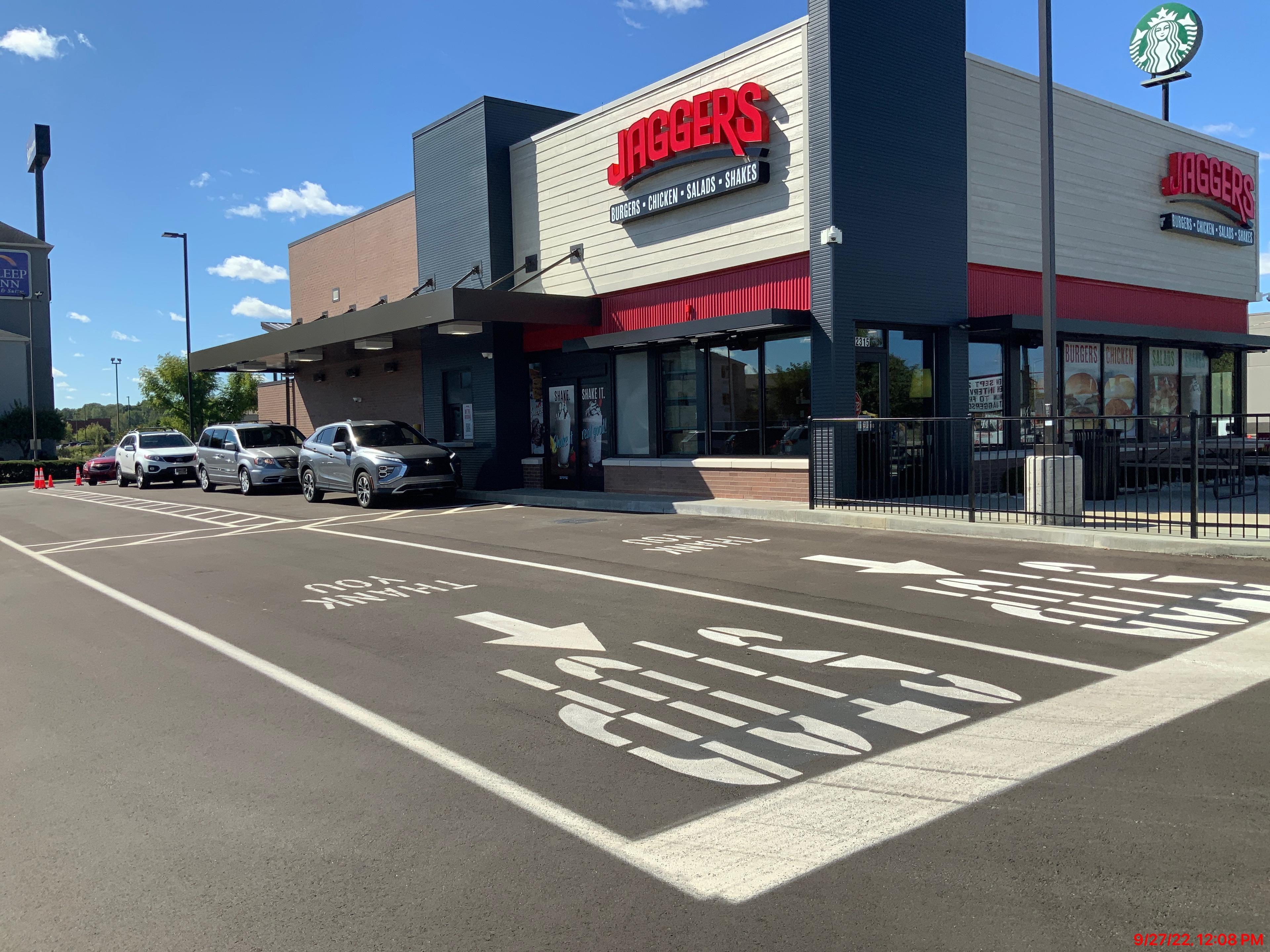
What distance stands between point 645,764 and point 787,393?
1310cm

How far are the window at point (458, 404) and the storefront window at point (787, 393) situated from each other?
27.9 ft

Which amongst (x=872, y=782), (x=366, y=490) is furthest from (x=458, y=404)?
(x=872, y=782)

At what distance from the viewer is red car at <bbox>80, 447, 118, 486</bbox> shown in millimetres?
33469

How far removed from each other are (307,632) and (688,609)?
313 cm

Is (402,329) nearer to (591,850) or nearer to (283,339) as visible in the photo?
(283,339)

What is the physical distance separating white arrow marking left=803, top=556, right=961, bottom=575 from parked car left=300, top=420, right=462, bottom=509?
10195 mm

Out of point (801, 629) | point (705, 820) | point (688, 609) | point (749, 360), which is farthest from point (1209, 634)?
point (749, 360)

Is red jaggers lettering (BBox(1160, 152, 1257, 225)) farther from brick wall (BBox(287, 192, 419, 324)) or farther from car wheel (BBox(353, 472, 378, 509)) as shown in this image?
car wheel (BBox(353, 472, 378, 509))

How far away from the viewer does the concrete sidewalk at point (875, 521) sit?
11.0m

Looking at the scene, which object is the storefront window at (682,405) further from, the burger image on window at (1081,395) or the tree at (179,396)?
the tree at (179,396)

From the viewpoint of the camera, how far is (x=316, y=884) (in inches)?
138

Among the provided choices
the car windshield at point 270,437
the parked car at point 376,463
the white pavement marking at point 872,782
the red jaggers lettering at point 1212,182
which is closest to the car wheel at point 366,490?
the parked car at point 376,463

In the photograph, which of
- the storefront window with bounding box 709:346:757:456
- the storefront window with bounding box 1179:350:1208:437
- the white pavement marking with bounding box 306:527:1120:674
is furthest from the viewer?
the storefront window with bounding box 1179:350:1208:437

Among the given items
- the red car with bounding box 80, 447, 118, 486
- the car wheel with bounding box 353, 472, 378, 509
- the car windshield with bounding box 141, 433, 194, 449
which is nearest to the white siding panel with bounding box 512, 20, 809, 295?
the car wheel with bounding box 353, 472, 378, 509
